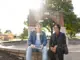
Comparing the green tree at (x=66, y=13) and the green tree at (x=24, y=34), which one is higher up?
the green tree at (x=66, y=13)

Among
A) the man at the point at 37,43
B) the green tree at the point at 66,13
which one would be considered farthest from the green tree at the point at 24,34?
the man at the point at 37,43

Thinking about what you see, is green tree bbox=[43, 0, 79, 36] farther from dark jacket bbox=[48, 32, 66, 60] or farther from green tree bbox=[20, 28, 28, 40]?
dark jacket bbox=[48, 32, 66, 60]

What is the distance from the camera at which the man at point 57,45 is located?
4.22 metres

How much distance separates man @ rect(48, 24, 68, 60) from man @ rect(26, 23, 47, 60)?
0.12 meters

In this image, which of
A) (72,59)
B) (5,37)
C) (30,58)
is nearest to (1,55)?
(30,58)

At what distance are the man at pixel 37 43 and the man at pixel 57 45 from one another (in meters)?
0.12

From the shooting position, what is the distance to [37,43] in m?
4.33

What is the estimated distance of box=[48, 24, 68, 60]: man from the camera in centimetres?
422

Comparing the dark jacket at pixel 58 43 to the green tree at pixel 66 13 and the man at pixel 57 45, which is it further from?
the green tree at pixel 66 13

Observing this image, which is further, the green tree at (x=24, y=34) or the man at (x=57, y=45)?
the green tree at (x=24, y=34)

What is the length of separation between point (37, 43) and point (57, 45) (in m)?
0.39

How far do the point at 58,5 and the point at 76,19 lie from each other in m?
5.10

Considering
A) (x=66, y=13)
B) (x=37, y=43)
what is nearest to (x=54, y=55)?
(x=37, y=43)

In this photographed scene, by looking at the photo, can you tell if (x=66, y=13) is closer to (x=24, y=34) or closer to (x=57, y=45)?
(x=24, y=34)
